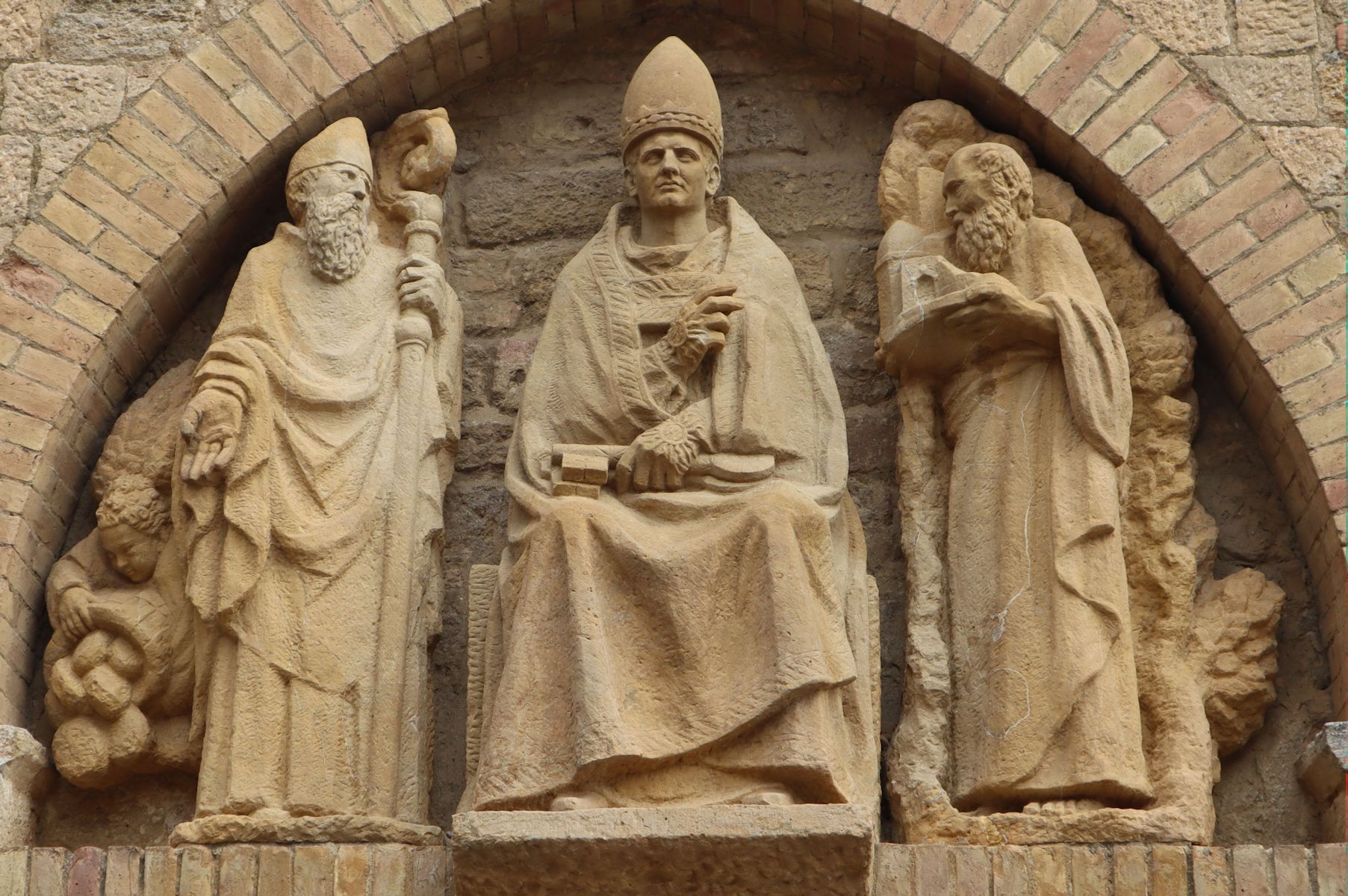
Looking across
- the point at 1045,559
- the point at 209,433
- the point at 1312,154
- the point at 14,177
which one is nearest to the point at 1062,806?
the point at 1045,559

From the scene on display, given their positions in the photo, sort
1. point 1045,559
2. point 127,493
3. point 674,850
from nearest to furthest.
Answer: point 674,850 < point 1045,559 < point 127,493

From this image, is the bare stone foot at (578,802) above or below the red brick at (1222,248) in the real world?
below

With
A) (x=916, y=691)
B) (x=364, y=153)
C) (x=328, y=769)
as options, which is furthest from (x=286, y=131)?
(x=916, y=691)

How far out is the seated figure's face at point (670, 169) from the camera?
237 inches

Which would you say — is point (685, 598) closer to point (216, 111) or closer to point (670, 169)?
point (670, 169)

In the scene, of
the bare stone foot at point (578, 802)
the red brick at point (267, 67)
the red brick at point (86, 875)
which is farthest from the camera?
the red brick at point (267, 67)

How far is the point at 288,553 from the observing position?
5.68 m

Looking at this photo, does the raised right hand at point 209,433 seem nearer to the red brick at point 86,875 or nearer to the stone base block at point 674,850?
the red brick at point 86,875

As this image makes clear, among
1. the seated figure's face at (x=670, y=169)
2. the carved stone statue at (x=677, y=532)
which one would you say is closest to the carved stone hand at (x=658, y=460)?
the carved stone statue at (x=677, y=532)

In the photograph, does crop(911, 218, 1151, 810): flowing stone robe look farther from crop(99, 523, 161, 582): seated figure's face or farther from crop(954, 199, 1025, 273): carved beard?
crop(99, 523, 161, 582): seated figure's face

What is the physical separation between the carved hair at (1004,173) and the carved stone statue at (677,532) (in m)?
0.58

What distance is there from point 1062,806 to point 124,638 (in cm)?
242

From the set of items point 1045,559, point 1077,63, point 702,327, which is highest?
point 1077,63

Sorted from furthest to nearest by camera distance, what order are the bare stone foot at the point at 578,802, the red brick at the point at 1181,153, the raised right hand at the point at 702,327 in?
the red brick at the point at 1181,153, the raised right hand at the point at 702,327, the bare stone foot at the point at 578,802
